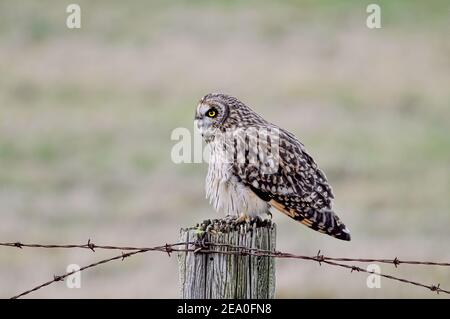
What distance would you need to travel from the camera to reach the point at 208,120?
9.64 meters

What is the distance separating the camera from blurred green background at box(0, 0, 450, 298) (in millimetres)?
15953

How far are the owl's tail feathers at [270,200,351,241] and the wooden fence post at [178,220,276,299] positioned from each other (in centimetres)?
204

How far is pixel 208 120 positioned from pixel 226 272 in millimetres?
3011

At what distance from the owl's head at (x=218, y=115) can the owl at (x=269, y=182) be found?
0.65 feet

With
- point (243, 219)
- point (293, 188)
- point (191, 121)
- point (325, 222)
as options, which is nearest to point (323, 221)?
point (325, 222)

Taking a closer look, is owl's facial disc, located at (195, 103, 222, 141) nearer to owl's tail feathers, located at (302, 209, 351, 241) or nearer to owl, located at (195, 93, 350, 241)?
owl, located at (195, 93, 350, 241)

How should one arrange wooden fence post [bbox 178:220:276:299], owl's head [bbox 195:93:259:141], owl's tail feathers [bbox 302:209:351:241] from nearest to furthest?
wooden fence post [bbox 178:220:276:299], owl's tail feathers [bbox 302:209:351:241], owl's head [bbox 195:93:259:141]

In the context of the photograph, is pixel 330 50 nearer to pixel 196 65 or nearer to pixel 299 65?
pixel 299 65

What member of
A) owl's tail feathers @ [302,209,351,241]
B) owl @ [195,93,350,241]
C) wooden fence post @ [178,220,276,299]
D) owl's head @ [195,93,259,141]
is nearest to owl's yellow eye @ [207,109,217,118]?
owl's head @ [195,93,259,141]

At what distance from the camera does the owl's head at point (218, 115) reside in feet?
31.3

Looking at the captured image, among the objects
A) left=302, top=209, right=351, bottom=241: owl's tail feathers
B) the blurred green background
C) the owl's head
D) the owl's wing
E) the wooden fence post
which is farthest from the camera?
the blurred green background
